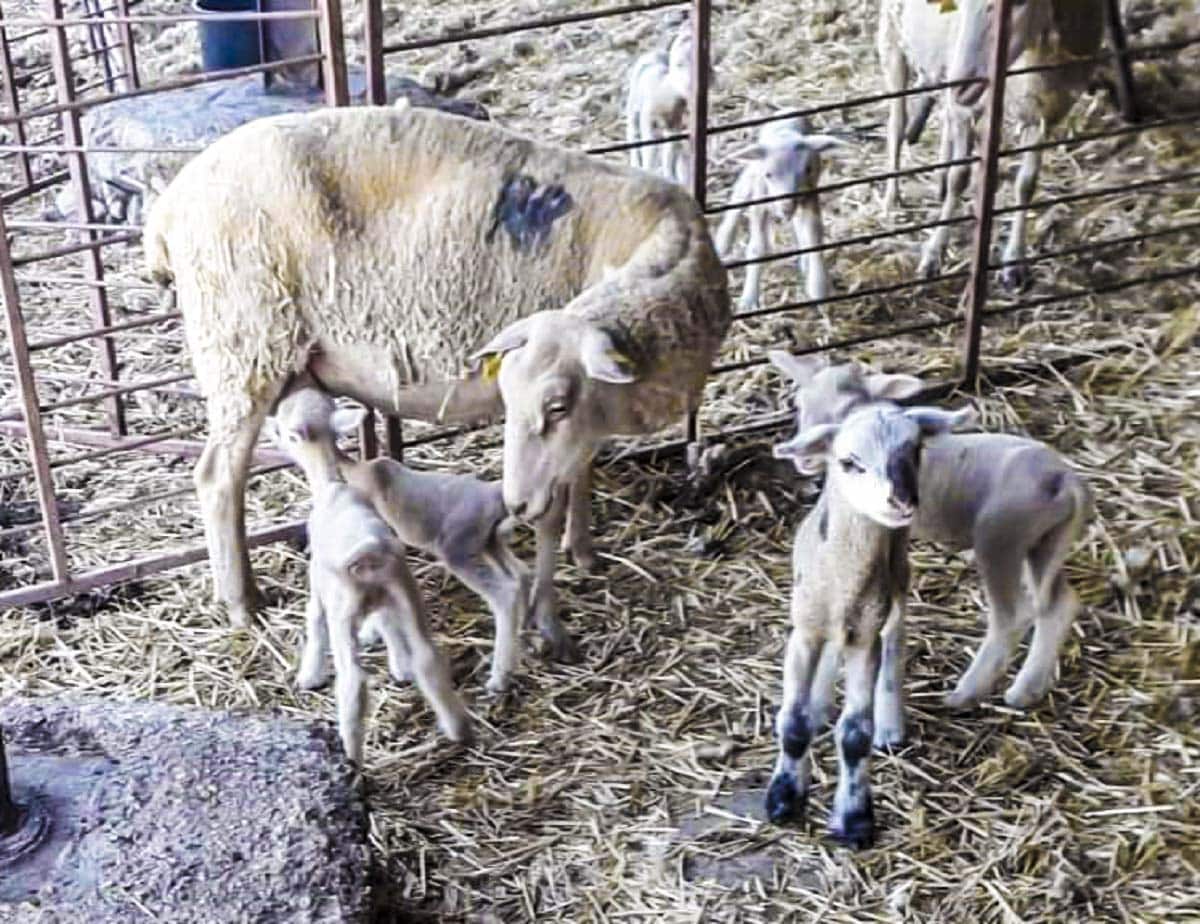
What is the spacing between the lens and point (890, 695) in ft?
13.0

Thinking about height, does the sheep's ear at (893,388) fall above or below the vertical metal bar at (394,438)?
above

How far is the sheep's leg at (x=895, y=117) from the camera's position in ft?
22.2

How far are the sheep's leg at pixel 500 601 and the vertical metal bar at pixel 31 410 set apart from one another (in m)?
1.21

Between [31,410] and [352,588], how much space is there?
1311mm

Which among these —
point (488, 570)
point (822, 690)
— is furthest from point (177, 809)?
point (822, 690)

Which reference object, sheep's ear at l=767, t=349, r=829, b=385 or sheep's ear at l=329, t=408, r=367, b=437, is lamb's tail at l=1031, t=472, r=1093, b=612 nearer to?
sheep's ear at l=767, t=349, r=829, b=385

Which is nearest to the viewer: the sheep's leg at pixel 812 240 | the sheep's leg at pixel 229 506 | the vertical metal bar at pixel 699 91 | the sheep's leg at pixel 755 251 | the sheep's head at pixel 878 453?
the sheep's head at pixel 878 453

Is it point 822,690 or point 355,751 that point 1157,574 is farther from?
point 355,751

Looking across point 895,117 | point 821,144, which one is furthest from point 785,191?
point 895,117

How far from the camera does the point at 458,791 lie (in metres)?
3.93

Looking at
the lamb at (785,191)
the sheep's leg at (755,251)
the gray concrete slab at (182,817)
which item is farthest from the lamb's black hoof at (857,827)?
the sheep's leg at (755,251)

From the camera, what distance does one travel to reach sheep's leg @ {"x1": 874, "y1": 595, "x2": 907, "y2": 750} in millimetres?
3893

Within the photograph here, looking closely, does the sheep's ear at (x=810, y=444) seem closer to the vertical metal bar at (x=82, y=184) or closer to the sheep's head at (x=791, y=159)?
the sheep's head at (x=791, y=159)

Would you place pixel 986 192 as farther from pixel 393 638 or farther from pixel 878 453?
pixel 393 638
